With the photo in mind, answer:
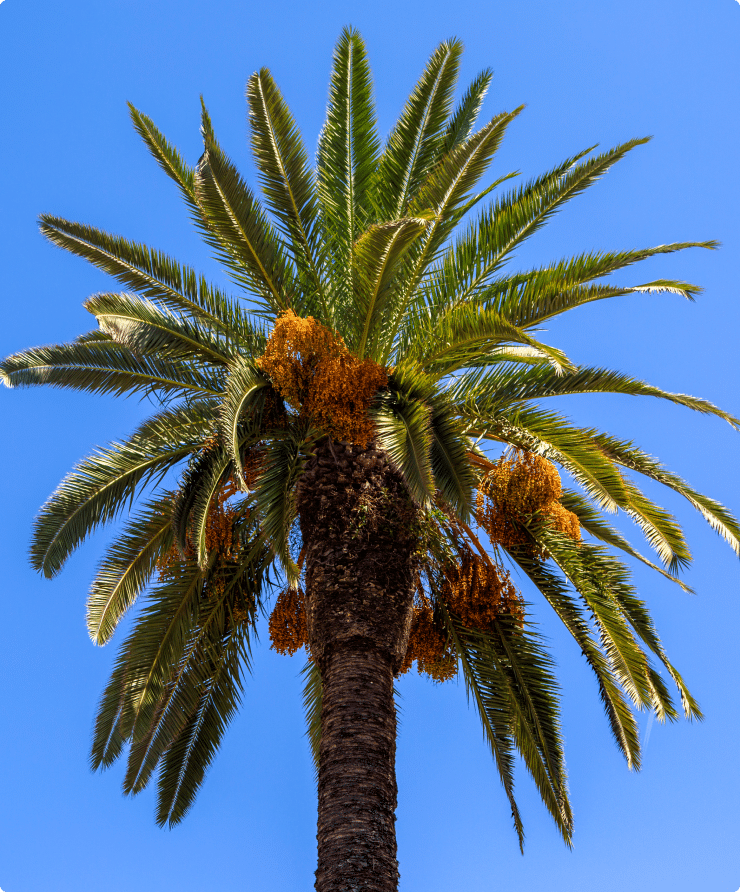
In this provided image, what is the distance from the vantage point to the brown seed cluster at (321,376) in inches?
343

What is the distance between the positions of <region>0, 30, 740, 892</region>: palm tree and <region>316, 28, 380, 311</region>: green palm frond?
0.03m

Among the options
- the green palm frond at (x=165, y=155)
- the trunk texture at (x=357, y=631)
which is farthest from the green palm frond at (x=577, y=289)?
the green palm frond at (x=165, y=155)

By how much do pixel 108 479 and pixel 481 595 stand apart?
4.05 meters

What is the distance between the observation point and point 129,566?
10055 millimetres

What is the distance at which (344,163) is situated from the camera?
11203mm

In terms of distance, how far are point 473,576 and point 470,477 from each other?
2.09m

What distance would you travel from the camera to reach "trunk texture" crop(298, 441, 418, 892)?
26.6ft

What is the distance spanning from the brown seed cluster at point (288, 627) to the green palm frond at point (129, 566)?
145 centimetres

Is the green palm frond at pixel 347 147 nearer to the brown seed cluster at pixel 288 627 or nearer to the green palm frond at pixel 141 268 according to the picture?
the green palm frond at pixel 141 268

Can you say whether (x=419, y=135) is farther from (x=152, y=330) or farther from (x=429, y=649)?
(x=429, y=649)

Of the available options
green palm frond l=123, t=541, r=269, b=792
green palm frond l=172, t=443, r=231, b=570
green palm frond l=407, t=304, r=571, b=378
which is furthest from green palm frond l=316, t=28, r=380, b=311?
green palm frond l=123, t=541, r=269, b=792

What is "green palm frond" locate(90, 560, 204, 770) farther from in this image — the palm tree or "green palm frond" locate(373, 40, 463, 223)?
"green palm frond" locate(373, 40, 463, 223)

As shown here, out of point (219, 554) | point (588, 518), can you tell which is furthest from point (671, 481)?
point (219, 554)

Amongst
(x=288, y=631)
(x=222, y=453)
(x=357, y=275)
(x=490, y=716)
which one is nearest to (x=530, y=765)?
(x=490, y=716)
